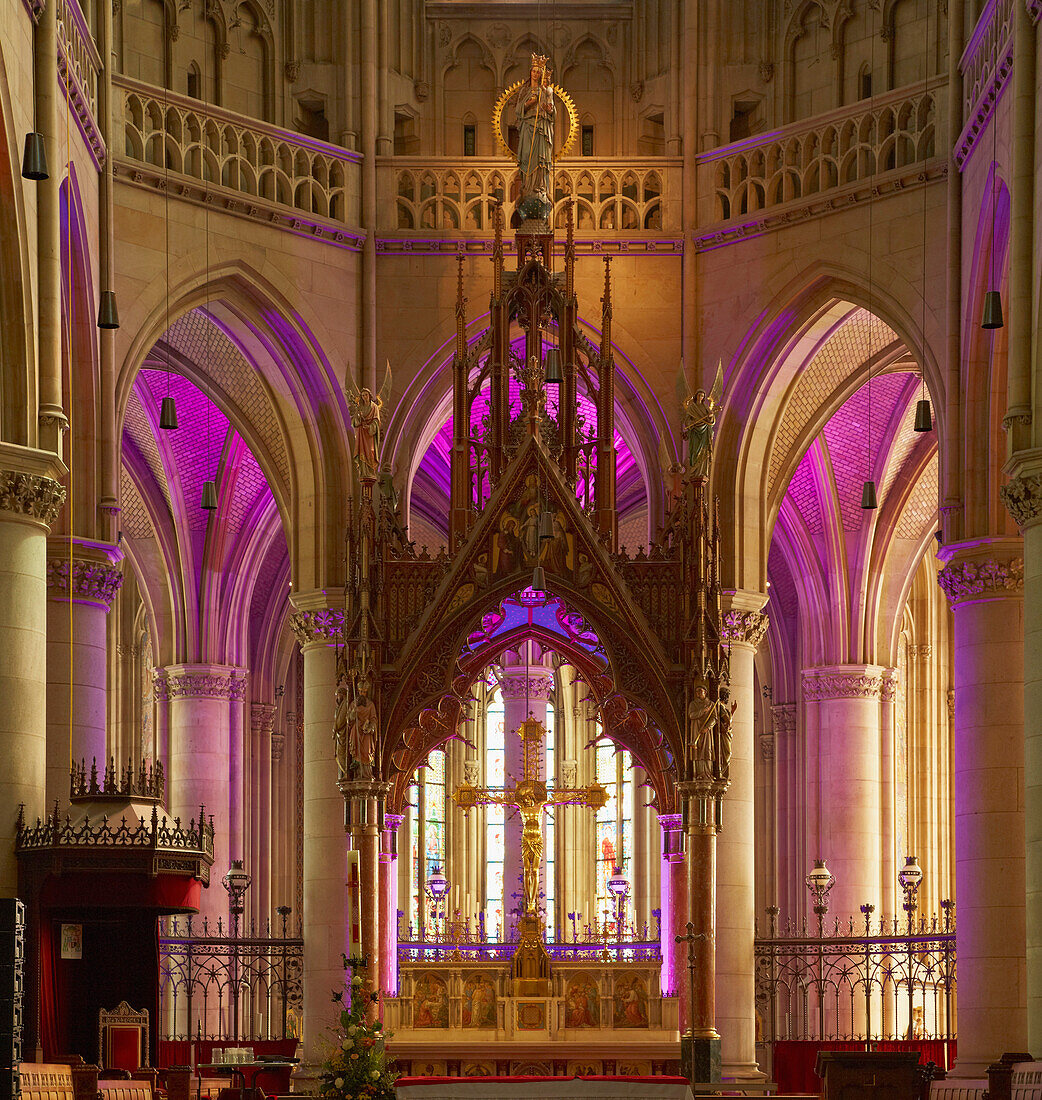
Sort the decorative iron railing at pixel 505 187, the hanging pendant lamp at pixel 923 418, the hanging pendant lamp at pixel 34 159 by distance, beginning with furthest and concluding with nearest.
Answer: the decorative iron railing at pixel 505 187 < the hanging pendant lamp at pixel 923 418 < the hanging pendant lamp at pixel 34 159

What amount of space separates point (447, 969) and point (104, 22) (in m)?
12.5

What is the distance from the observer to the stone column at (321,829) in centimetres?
2975

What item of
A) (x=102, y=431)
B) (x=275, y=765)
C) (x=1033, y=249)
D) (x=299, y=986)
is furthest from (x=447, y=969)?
(x=275, y=765)

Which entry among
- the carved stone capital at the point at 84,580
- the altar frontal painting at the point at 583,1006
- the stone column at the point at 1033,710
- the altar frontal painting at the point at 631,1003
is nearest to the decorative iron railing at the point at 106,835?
the carved stone capital at the point at 84,580

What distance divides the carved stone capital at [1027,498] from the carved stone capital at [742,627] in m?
8.05

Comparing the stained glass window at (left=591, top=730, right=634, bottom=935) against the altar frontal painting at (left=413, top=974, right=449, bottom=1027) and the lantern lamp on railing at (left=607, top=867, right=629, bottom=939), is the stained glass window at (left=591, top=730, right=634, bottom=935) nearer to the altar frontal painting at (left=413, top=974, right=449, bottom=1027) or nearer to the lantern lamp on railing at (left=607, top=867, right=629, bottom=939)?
the lantern lamp on railing at (left=607, top=867, right=629, bottom=939)

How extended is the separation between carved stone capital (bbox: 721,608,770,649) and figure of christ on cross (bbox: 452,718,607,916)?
12.9 feet

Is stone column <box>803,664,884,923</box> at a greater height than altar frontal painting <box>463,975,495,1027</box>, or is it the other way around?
stone column <box>803,664,884,923</box>

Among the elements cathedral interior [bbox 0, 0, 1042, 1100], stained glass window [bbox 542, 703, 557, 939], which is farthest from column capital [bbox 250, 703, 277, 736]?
stained glass window [bbox 542, 703, 557, 939]

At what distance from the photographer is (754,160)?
31.2 meters

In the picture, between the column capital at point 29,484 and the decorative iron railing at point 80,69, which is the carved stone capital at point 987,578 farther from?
the decorative iron railing at point 80,69

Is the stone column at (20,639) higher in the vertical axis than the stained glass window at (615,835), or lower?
higher

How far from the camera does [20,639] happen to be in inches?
888

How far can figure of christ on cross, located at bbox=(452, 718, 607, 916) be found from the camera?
1068 inches
